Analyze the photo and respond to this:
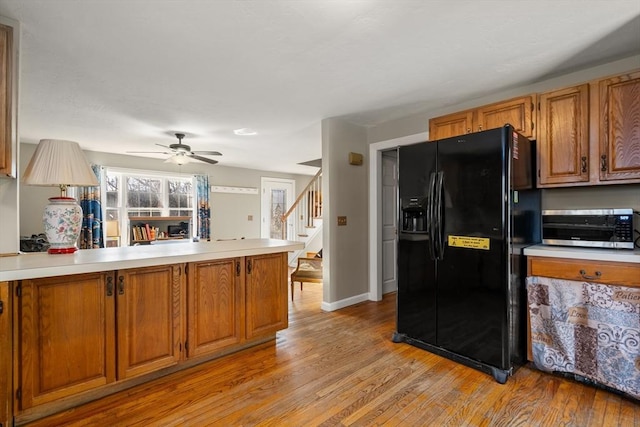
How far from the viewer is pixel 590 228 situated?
216 centimetres

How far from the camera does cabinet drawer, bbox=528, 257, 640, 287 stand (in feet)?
6.09

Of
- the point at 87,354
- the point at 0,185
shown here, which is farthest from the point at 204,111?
the point at 87,354

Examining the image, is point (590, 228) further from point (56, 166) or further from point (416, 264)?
point (56, 166)

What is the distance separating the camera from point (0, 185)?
1841 millimetres

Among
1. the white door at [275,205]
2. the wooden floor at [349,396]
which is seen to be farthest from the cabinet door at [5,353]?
the white door at [275,205]

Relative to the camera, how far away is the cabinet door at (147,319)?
190cm

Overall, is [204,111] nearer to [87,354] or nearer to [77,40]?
[77,40]

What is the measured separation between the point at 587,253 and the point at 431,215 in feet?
3.26

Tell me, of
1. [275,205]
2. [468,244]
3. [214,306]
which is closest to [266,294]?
[214,306]

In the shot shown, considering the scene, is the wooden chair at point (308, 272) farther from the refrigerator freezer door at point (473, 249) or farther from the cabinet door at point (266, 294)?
the refrigerator freezer door at point (473, 249)

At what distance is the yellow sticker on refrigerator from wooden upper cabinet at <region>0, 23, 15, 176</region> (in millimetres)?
2860

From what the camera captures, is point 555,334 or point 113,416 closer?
point 113,416

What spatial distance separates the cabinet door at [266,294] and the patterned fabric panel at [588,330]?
1935mm

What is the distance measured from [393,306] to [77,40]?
3.89m
